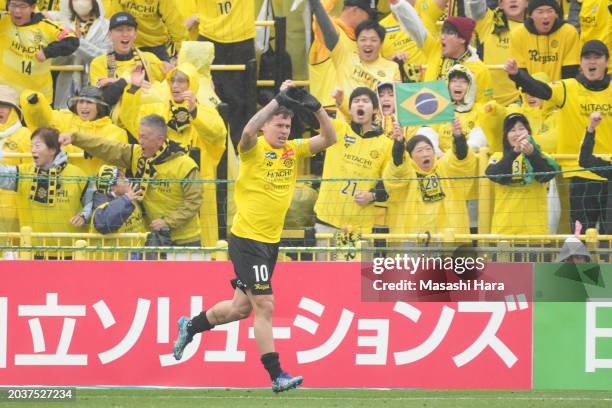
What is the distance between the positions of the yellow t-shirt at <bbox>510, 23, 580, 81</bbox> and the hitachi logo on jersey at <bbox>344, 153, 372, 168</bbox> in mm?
1957

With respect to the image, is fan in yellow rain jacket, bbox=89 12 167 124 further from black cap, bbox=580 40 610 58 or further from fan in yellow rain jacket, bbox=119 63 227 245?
black cap, bbox=580 40 610 58

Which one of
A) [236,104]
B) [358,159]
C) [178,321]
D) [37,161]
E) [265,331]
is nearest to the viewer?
[265,331]

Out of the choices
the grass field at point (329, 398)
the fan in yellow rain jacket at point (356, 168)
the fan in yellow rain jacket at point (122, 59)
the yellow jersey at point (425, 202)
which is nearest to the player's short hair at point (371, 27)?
the fan in yellow rain jacket at point (356, 168)

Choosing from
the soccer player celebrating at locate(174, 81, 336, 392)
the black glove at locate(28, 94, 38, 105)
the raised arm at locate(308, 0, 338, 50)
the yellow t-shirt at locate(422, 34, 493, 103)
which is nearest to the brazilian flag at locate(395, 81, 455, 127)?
the yellow t-shirt at locate(422, 34, 493, 103)

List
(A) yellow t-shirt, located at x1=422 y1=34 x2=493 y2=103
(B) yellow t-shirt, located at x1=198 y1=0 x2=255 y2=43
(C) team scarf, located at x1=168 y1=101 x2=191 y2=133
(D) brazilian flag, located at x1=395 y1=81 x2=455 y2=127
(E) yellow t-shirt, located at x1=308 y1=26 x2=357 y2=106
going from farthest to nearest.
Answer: (B) yellow t-shirt, located at x1=198 y1=0 x2=255 y2=43 < (E) yellow t-shirt, located at x1=308 y1=26 x2=357 y2=106 < (A) yellow t-shirt, located at x1=422 y1=34 x2=493 y2=103 < (C) team scarf, located at x1=168 y1=101 x2=191 y2=133 < (D) brazilian flag, located at x1=395 y1=81 x2=455 y2=127

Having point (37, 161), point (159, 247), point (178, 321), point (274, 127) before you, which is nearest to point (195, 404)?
point (178, 321)

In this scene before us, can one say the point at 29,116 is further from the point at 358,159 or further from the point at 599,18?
the point at 599,18

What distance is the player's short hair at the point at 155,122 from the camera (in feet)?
35.9

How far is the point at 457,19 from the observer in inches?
476

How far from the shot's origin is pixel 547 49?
12281 mm

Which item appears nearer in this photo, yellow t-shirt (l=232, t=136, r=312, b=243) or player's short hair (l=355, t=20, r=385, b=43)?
yellow t-shirt (l=232, t=136, r=312, b=243)

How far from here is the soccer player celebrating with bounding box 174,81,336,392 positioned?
28.8ft

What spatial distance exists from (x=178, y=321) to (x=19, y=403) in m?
1.28

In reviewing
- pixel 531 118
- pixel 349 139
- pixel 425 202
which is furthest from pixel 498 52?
pixel 425 202
